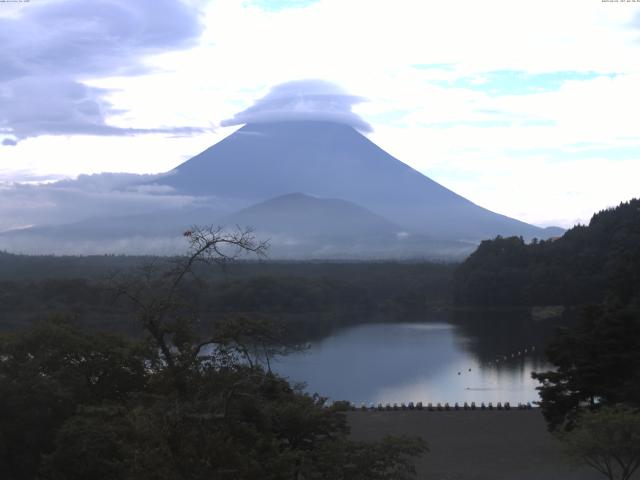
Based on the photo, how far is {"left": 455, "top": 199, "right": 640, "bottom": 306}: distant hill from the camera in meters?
34.1

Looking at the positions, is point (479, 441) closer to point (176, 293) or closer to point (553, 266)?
point (176, 293)

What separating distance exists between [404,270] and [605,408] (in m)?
39.6

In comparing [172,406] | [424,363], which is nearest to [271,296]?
[424,363]

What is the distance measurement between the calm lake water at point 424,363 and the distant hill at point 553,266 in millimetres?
4553

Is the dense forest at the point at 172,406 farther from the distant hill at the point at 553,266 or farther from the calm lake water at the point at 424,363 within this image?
the distant hill at the point at 553,266

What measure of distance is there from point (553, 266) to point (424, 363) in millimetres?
16251

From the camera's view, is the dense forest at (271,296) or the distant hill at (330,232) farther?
the distant hill at (330,232)

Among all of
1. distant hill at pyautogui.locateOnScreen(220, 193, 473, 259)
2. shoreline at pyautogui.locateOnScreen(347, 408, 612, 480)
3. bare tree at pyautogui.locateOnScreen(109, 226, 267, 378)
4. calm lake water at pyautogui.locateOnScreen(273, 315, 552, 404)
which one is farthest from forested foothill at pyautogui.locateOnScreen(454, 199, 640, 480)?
distant hill at pyautogui.locateOnScreen(220, 193, 473, 259)

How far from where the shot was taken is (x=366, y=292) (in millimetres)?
38594

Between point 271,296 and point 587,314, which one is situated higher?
point 587,314

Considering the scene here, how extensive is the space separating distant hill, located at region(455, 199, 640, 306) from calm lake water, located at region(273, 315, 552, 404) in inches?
179

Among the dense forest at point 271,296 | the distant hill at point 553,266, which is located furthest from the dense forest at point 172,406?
the distant hill at point 553,266

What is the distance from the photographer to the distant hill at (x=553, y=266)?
112 feet

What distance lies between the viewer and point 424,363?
21.3m
